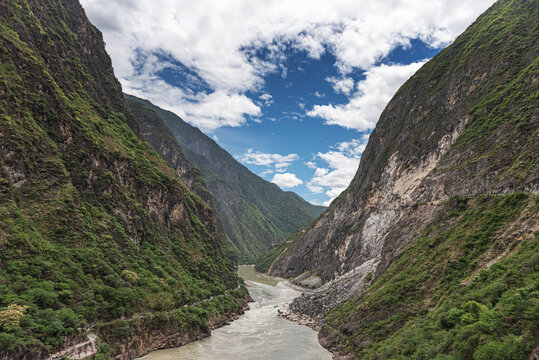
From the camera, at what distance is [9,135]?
1435 inches

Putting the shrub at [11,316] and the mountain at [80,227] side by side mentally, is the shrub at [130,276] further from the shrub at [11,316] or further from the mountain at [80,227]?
the shrub at [11,316]

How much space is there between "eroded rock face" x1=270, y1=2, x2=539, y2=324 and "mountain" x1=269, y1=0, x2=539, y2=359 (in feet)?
0.89

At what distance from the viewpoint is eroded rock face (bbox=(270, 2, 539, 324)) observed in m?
38.9

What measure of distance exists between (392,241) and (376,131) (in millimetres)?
56609

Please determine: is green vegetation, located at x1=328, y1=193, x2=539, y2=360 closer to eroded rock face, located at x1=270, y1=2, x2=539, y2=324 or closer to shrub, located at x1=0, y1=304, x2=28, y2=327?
eroded rock face, located at x1=270, y1=2, x2=539, y2=324

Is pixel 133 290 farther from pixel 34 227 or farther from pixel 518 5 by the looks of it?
pixel 518 5

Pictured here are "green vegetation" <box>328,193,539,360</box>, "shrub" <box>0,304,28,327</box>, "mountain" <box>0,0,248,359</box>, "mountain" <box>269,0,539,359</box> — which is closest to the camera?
"green vegetation" <box>328,193,539,360</box>

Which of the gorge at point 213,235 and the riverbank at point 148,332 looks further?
the riverbank at point 148,332

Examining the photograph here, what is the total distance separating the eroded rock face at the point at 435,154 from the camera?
3894cm

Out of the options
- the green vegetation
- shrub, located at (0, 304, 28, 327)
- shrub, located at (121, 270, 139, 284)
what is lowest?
shrub, located at (0, 304, 28, 327)

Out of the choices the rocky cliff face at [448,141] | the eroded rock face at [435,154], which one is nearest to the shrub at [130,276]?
the eroded rock face at [435,154]

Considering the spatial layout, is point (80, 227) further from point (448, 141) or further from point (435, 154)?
point (448, 141)

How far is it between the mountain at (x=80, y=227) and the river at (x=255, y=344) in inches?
88.9

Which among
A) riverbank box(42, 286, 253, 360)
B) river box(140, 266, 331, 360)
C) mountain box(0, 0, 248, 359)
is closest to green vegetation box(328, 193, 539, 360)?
river box(140, 266, 331, 360)
